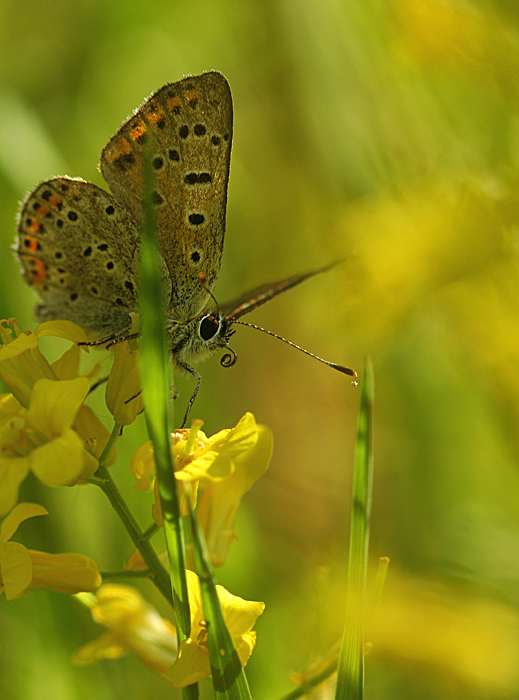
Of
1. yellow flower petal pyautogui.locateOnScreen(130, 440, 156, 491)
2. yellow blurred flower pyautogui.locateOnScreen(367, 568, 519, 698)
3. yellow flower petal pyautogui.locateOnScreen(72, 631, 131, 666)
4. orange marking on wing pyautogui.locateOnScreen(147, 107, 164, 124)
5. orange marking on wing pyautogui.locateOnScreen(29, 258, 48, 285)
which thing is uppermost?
orange marking on wing pyautogui.locateOnScreen(147, 107, 164, 124)

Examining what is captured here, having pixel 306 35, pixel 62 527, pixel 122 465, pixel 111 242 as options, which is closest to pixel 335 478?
pixel 122 465

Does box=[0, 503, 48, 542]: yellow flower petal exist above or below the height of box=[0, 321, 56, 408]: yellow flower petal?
below

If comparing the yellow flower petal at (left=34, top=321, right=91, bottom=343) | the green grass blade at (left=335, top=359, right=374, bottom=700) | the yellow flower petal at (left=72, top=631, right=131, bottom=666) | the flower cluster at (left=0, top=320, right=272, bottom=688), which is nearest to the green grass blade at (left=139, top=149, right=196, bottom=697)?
the flower cluster at (left=0, top=320, right=272, bottom=688)

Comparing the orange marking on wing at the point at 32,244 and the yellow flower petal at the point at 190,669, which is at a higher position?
the orange marking on wing at the point at 32,244

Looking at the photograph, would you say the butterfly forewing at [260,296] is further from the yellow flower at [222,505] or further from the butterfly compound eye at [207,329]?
the yellow flower at [222,505]

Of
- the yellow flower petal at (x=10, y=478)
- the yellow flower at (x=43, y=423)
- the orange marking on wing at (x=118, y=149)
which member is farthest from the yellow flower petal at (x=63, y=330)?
the orange marking on wing at (x=118, y=149)

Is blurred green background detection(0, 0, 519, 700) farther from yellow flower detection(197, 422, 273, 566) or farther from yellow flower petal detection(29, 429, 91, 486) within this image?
yellow flower petal detection(29, 429, 91, 486)
